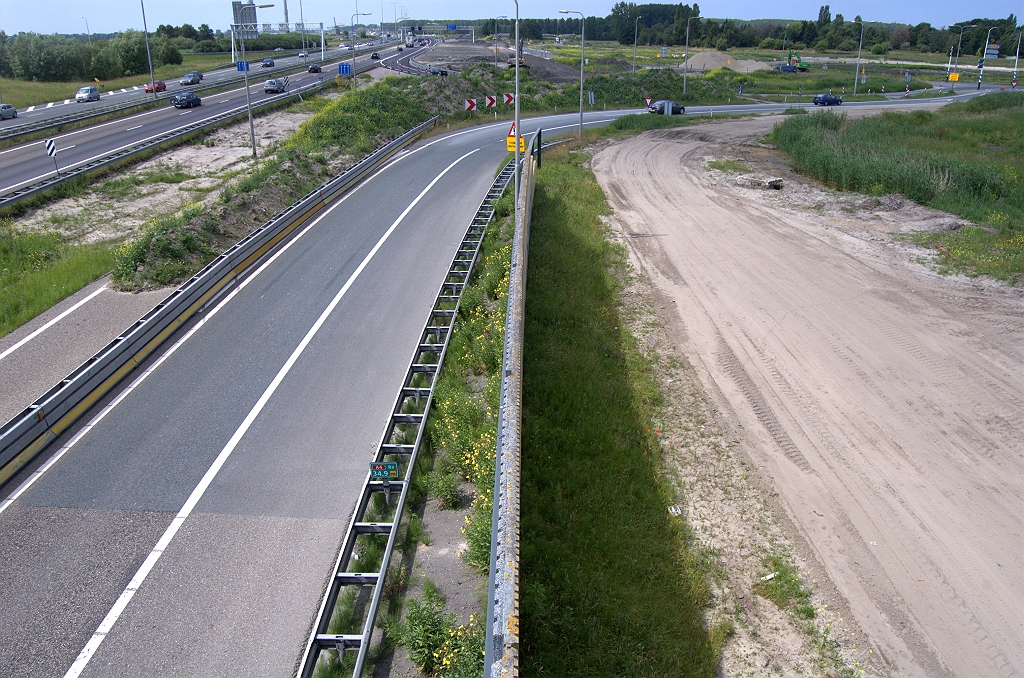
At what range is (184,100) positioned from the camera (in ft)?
167

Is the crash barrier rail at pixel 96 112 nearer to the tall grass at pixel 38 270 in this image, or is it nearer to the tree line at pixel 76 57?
the tall grass at pixel 38 270

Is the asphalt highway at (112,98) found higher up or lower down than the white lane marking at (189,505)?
higher up

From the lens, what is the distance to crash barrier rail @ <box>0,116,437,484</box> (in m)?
11.0

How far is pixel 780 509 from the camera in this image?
11.9 metres

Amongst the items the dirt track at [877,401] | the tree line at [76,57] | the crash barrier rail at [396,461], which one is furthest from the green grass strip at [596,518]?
the tree line at [76,57]

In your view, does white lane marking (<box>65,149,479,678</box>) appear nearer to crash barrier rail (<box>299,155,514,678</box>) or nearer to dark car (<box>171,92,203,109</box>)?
crash barrier rail (<box>299,155,514,678</box>)

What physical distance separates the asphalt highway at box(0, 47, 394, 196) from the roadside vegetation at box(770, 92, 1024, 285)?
3425 cm

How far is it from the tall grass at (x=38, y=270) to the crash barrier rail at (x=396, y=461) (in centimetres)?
918

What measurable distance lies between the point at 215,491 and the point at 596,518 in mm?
5686

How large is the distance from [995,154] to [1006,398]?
30.9 m

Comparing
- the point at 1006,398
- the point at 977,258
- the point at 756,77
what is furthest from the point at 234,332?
the point at 756,77

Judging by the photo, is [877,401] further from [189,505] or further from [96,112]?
[96,112]

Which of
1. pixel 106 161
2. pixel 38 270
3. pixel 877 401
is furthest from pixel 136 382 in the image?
pixel 106 161

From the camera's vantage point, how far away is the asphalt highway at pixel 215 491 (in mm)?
8008
